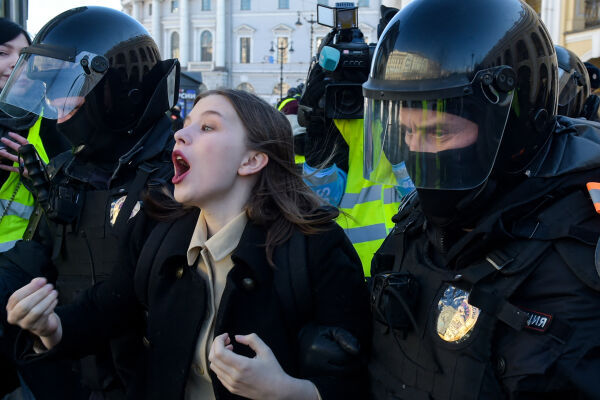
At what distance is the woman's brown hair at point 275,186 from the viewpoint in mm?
1900

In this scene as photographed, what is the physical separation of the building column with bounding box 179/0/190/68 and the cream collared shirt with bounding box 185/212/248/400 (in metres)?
59.4

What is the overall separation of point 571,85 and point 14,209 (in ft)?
10.1

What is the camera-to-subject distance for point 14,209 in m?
2.83

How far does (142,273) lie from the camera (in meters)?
1.91

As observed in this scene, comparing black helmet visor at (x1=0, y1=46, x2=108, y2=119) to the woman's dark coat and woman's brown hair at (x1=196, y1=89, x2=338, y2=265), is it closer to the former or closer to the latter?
woman's brown hair at (x1=196, y1=89, x2=338, y2=265)

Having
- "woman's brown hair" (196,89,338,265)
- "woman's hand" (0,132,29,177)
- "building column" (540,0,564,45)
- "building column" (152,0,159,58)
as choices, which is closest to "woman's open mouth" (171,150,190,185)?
"woman's brown hair" (196,89,338,265)

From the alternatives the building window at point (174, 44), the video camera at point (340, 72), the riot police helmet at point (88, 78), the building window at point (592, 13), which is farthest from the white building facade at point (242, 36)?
the riot police helmet at point (88, 78)

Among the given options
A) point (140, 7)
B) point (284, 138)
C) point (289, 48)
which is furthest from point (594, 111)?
point (140, 7)

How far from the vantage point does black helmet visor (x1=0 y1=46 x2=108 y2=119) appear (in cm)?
274

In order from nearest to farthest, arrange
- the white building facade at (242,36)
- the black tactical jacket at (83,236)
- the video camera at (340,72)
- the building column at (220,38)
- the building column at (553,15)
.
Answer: the black tactical jacket at (83,236)
the video camera at (340,72)
the building column at (553,15)
the white building facade at (242,36)
the building column at (220,38)

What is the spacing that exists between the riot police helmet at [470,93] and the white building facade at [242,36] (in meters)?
52.7

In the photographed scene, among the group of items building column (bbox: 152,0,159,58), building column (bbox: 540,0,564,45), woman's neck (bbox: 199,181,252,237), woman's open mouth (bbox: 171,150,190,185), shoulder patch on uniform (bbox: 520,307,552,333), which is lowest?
shoulder patch on uniform (bbox: 520,307,552,333)

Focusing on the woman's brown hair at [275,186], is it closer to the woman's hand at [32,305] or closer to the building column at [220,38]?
the woman's hand at [32,305]

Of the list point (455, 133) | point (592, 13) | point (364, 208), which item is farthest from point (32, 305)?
point (592, 13)
